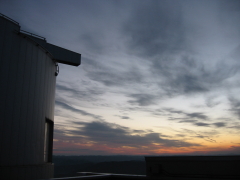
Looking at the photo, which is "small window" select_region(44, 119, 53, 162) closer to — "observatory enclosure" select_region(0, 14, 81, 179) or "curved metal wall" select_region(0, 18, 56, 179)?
"observatory enclosure" select_region(0, 14, 81, 179)

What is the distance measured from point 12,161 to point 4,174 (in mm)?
795

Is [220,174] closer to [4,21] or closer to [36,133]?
[36,133]

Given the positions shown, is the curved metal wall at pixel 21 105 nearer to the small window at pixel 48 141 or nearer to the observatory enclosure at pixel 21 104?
the observatory enclosure at pixel 21 104

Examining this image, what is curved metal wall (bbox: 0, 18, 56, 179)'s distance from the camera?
12609mm

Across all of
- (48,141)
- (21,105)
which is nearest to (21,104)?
(21,105)

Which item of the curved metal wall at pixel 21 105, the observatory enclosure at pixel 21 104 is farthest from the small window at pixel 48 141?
the curved metal wall at pixel 21 105

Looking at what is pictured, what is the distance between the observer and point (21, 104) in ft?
44.3

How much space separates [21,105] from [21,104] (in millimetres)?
63

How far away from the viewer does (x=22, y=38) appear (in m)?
14.2

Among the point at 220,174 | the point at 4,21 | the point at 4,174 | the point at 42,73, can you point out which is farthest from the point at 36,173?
the point at 220,174

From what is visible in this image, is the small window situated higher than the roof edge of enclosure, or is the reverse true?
the roof edge of enclosure

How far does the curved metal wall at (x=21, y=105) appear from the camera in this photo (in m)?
12.6

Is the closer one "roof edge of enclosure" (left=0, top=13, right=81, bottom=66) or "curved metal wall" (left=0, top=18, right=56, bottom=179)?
"curved metal wall" (left=0, top=18, right=56, bottom=179)

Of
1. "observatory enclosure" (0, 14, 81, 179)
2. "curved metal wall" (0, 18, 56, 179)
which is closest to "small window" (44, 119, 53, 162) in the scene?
"observatory enclosure" (0, 14, 81, 179)
